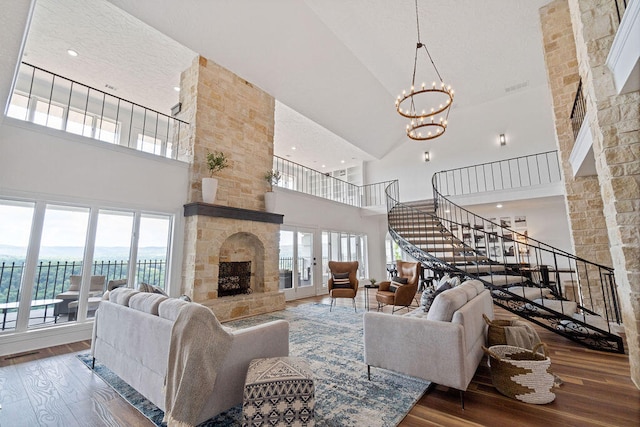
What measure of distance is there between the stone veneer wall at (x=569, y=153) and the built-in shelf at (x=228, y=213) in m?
5.90

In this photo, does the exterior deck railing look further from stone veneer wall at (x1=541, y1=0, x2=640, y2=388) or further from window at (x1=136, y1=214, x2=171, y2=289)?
stone veneer wall at (x1=541, y1=0, x2=640, y2=388)

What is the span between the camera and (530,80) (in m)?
7.92

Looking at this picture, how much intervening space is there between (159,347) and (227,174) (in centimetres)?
420

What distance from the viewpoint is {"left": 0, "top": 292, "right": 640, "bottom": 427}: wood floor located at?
6.88 ft

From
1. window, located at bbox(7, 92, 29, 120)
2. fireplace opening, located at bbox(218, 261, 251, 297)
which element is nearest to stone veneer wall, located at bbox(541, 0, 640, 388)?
fireplace opening, located at bbox(218, 261, 251, 297)

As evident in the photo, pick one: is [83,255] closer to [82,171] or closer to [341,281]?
[82,171]

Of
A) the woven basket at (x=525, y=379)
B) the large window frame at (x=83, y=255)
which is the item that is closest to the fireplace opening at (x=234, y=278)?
the large window frame at (x=83, y=255)

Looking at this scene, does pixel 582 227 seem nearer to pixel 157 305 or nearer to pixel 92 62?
pixel 157 305

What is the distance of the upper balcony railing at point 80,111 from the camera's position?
577cm

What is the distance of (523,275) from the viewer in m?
5.75

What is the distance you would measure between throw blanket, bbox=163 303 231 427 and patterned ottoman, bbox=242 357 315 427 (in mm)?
290

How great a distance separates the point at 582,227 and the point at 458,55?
486 cm

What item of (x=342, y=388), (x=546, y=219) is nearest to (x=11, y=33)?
(x=342, y=388)

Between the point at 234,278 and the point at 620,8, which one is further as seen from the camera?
the point at 234,278
